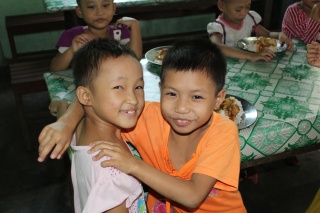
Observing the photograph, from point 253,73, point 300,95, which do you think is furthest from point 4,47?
point 300,95

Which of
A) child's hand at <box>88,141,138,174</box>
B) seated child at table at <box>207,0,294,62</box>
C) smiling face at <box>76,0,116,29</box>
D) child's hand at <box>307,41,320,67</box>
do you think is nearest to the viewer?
child's hand at <box>88,141,138,174</box>

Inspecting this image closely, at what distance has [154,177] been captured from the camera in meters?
1.05

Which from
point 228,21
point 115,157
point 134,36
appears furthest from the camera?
point 228,21

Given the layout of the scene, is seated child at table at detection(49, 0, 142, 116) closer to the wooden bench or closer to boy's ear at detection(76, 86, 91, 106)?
the wooden bench

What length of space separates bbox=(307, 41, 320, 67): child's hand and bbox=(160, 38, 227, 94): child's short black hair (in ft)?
3.57

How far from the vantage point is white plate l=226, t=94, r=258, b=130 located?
1479 mm

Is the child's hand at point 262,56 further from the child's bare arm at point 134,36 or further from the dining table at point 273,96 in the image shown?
the child's bare arm at point 134,36

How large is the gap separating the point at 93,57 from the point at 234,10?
173 cm

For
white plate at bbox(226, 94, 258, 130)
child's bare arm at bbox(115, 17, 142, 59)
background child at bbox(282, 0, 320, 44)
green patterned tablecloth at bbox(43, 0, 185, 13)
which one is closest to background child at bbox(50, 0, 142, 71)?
child's bare arm at bbox(115, 17, 142, 59)

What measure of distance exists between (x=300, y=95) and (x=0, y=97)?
3599 mm

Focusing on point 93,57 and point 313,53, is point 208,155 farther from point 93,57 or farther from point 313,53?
point 313,53

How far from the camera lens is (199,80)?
1.15m

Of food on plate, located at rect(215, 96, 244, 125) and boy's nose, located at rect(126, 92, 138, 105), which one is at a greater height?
boy's nose, located at rect(126, 92, 138, 105)

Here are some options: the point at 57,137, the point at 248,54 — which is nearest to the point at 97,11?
the point at 248,54
